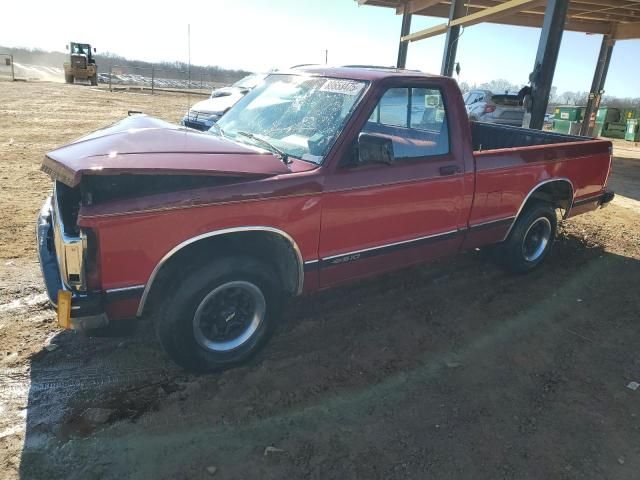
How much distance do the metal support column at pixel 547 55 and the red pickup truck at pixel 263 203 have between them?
5.79 metres

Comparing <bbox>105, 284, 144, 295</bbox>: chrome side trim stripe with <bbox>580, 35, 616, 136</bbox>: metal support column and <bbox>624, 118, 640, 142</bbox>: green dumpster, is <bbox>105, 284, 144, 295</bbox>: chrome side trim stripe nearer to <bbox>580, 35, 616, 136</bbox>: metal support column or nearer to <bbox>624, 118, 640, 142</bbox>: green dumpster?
<bbox>580, 35, 616, 136</bbox>: metal support column

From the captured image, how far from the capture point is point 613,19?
1531 centimetres

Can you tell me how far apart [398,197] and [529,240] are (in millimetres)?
2347

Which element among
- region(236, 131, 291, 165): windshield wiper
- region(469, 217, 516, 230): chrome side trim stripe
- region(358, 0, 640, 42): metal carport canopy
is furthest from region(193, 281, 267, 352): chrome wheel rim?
region(358, 0, 640, 42): metal carport canopy

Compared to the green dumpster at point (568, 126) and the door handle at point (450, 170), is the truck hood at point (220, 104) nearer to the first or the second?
the door handle at point (450, 170)

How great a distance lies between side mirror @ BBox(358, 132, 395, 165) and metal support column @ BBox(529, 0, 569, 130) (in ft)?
25.4

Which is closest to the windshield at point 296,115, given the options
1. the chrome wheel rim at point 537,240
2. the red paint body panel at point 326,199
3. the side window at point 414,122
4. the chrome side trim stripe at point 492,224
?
the red paint body panel at point 326,199

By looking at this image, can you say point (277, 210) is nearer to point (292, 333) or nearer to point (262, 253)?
point (262, 253)

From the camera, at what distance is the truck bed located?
5426 mm

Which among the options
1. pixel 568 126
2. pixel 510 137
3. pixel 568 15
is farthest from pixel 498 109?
pixel 510 137

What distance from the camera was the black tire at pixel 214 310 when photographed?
2844 millimetres

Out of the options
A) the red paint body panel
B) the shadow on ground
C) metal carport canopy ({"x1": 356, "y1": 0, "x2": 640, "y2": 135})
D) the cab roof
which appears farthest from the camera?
metal carport canopy ({"x1": 356, "y1": 0, "x2": 640, "y2": 135})

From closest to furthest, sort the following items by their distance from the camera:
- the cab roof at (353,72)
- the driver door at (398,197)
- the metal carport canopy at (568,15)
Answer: the driver door at (398,197) → the cab roof at (353,72) → the metal carport canopy at (568,15)

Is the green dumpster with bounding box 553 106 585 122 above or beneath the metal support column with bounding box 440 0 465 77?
beneath
